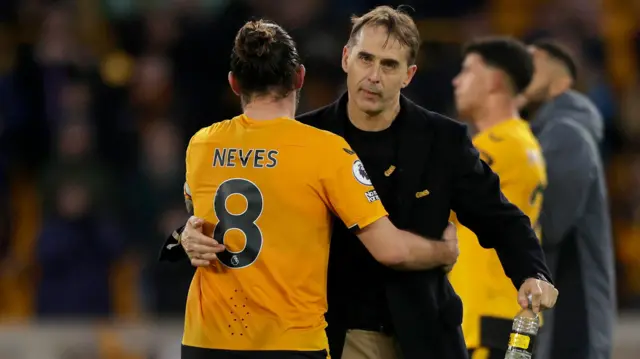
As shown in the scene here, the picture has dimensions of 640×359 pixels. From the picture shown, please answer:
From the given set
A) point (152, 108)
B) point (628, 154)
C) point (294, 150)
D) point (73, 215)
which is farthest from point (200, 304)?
point (628, 154)

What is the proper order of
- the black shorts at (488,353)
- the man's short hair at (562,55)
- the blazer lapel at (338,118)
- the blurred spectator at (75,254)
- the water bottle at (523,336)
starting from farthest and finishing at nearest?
the blurred spectator at (75,254)
the man's short hair at (562,55)
the black shorts at (488,353)
the blazer lapel at (338,118)
the water bottle at (523,336)

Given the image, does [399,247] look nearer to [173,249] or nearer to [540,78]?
[173,249]

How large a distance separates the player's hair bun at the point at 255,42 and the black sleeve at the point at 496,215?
78cm

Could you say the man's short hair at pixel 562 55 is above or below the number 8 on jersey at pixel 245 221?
above

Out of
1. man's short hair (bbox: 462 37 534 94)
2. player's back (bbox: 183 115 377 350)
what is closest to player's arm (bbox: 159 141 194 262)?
player's back (bbox: 183 115 377 350)

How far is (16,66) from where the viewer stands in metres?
9.38

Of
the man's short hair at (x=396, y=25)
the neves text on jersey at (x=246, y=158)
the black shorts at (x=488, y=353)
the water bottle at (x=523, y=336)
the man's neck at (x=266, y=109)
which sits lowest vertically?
the black shorts at (x=488, y=353)

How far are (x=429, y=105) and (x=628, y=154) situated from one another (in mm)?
1976

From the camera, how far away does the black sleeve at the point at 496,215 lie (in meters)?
4.00

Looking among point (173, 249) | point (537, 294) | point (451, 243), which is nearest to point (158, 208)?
point (173, 249)

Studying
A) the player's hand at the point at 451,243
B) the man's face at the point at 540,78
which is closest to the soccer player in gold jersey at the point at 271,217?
the player's hand at the point at 451,243

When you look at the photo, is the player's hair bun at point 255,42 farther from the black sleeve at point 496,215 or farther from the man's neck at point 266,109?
the black sleeve at point 496,215

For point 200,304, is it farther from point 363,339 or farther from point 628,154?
point 628,154

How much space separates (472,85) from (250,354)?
2.36 metres
